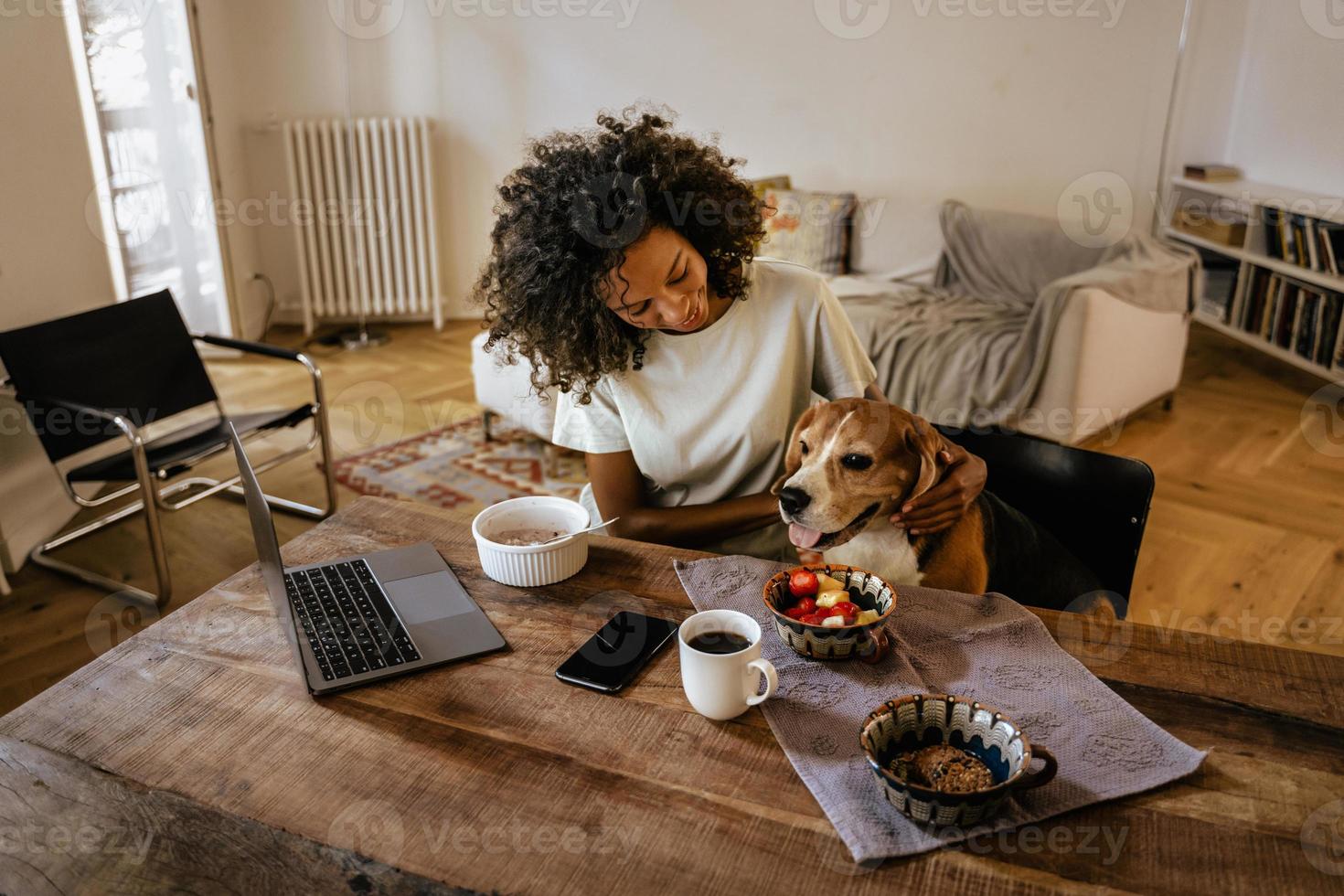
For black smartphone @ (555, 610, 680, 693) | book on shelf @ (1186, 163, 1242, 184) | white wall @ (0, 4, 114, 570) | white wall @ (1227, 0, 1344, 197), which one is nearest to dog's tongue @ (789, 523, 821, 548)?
black smartphone @ (555, 610, 680, 693)

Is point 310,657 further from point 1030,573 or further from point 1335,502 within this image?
point 1335,502

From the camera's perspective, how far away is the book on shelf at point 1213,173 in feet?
→ 13.5

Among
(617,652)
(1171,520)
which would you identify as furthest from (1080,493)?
(1171,520)

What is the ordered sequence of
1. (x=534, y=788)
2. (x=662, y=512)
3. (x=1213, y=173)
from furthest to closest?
(x=1213, y=173) → (x=662, y=512) → (x=534, y=788)

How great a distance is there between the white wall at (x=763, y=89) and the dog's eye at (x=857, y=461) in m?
2.76

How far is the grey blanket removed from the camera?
10.3 feet

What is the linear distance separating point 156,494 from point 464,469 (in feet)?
3.29

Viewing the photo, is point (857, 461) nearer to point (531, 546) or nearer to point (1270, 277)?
point (531, 546)

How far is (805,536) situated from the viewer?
51.1 inches

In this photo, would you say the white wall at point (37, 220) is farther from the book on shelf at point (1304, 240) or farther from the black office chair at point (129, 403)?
the book on shelf at point (1304, 240)

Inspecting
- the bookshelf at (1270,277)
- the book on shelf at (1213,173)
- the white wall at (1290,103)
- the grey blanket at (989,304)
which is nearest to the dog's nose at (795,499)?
the grey blanket at (989,304)

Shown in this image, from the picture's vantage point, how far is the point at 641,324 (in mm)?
1427

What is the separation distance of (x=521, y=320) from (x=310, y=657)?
0.58 meters

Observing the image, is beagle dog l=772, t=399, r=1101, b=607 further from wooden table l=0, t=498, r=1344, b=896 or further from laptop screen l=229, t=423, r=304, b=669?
laptop screen l=229, t=423, r=304, b=669
